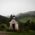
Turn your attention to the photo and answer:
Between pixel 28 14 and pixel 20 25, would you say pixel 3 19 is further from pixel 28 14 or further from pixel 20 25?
pixel 28 14

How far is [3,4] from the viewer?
1300 mm

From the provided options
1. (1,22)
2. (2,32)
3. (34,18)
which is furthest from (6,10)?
(34,18)

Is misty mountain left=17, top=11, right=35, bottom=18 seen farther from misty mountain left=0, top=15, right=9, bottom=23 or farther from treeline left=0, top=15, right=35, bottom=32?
misty mountain left=0, top=15, right=9, bottom=23

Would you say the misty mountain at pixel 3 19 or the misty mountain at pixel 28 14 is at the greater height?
the misty mountain at pixel 28 14

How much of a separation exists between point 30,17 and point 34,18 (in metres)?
0.06

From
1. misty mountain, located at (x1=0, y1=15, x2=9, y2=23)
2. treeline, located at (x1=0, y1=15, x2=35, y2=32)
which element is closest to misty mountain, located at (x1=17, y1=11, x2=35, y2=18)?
treeline, located at (x1=0, y1=15, x2=35, y2=32)

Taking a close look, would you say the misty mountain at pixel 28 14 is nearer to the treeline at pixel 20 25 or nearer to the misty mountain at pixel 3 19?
the treeline at pixel 20 25

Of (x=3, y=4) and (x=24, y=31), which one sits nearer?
(x=24, y=31)

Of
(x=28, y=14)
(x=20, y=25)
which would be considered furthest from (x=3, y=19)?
(x=28, y=14)

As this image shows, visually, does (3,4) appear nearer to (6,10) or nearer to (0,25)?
(6,10)

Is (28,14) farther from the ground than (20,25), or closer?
farther from the ground

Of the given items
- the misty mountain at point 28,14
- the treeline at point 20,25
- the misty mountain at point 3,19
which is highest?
the misty mountain at point 28,14

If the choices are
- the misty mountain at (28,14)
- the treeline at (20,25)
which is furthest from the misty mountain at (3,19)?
the misty mountain at (28,14)

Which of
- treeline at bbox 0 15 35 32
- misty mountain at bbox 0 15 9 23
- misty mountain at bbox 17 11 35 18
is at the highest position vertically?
misty mountain at bbox 17 11 35 18
